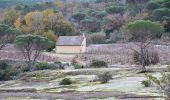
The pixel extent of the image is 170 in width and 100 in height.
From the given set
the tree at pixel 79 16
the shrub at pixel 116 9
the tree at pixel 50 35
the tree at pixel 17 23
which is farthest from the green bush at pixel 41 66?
the tree at pixel 79 16

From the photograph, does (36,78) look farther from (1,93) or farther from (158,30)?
(158,30)

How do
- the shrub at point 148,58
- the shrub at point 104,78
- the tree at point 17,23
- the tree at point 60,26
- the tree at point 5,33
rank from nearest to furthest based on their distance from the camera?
the shrub at point 104,78
the shrub at point 148,58
the tree at point 5,33
the tree at point 60,26
the tree at point 17,23

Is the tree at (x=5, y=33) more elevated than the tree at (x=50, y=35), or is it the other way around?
the tree at (x=5, y=33)

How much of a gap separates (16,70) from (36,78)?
6.37m

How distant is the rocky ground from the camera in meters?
40.9

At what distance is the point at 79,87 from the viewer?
160ft

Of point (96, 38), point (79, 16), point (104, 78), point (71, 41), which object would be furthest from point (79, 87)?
point (79, 16)

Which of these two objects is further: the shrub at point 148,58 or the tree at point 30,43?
the tree at point 30,43

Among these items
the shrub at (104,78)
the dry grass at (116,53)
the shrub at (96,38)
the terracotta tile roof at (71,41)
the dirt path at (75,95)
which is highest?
the dirt path at (75,95)

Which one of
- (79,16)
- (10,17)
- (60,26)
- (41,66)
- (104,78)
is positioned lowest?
(79,16)

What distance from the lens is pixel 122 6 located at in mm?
129500

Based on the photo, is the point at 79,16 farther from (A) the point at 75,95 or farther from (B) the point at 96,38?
(A) the point at 75,95

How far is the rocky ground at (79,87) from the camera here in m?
40.9

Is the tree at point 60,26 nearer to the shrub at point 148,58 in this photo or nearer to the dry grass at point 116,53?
the dry grass at point 116,53
